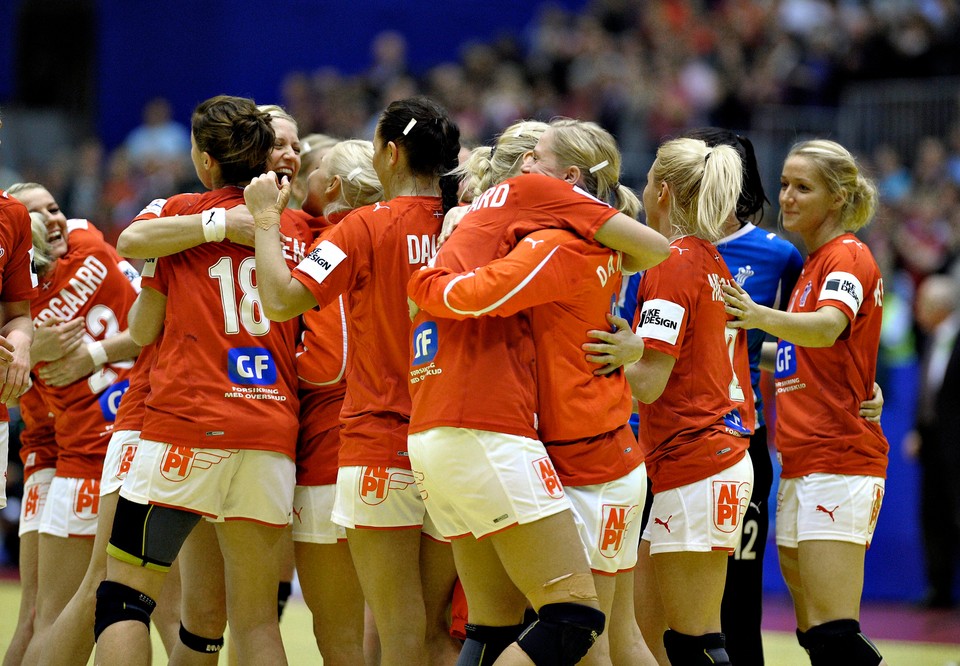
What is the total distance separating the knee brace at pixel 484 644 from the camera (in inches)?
148

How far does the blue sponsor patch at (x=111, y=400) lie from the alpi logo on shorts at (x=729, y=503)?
2.49 m

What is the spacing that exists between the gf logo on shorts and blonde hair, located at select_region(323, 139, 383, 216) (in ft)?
4.00

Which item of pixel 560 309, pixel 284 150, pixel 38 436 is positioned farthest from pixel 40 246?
pixel 560 309

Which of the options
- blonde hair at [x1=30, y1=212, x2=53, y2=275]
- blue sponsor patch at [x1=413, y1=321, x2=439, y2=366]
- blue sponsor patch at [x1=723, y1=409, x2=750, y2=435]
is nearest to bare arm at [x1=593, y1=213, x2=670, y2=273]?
blue sponsor patch at [x1=413, y1=321, x2=439, y2=366]

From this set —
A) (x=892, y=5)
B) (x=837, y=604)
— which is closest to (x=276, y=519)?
(x=837, y=604)

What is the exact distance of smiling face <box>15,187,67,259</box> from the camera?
525 centimetres

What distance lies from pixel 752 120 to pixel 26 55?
1080cm

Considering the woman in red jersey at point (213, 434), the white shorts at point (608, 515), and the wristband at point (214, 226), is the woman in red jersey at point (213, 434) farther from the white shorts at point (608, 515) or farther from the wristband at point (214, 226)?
the white shorts at point (608, 515)

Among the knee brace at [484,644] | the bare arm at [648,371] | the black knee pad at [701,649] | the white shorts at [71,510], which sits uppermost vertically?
the bare arm at [648,371]

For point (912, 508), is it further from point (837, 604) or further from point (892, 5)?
point (892, 5)

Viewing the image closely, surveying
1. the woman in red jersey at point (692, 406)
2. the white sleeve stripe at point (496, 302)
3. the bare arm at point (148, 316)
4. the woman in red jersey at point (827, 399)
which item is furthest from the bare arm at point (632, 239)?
the bare arm at point (148, 316)

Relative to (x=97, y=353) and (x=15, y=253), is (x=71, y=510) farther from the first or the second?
(x=15, y=253)

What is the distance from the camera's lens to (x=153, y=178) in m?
14.4

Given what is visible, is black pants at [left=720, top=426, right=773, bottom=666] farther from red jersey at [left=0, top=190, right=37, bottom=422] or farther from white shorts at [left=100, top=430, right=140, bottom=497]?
red jersey at [left=0, top=190, right=37, bottom=422]
